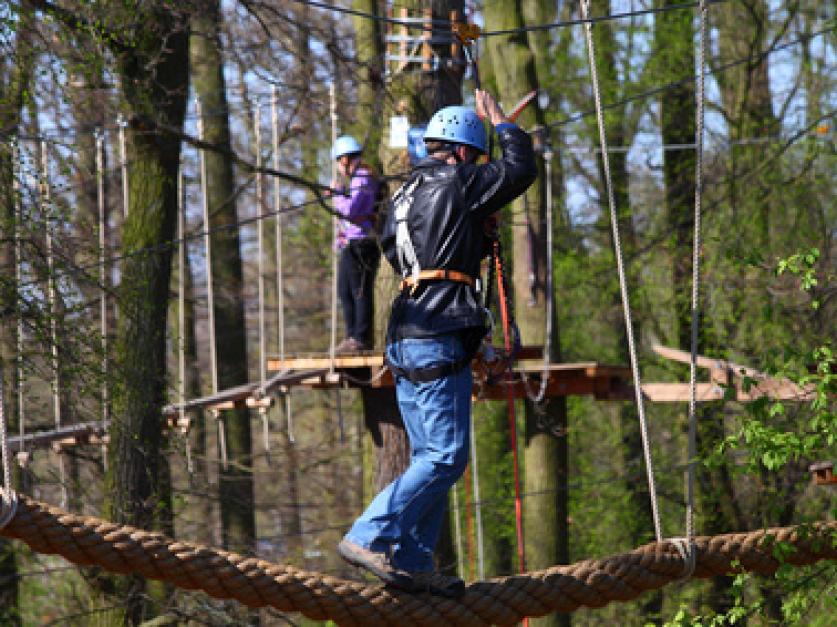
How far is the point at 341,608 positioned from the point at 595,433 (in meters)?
13.4

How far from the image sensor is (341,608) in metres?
4.23

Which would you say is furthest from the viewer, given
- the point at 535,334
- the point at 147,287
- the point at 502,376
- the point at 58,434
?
the point at 535,334

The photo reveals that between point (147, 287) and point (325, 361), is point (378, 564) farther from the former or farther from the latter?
point (147, 287)

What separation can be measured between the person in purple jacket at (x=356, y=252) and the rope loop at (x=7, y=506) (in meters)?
3.98

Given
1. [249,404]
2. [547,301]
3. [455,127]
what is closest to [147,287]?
[249,404]

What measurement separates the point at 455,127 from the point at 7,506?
1933mm

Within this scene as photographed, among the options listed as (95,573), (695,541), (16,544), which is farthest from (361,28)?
(695,541)

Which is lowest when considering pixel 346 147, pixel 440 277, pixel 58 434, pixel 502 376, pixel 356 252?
pixel 58 434

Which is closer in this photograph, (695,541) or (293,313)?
(695,541)

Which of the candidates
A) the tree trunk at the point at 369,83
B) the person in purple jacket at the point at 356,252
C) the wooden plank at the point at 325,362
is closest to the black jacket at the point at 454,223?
the wooden plank at the point at 325,362

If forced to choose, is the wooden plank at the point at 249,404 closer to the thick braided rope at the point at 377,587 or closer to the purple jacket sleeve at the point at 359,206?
the purple jacket sleeve at the point at 359,206

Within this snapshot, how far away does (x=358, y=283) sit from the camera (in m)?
A: 8.04

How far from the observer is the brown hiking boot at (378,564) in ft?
14.2

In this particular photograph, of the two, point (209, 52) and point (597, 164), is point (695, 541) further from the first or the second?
point (597, 164)
